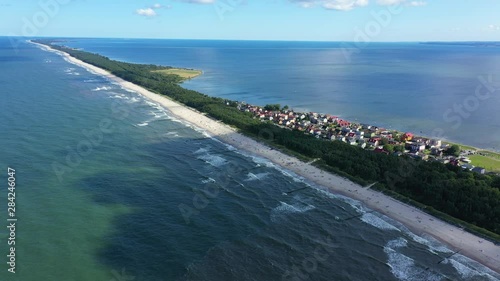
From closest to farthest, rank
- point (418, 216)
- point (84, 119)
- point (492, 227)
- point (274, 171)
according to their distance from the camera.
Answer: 1. point (492, 227)
2. point (418, 216)
3. point (274, 171)
4. point (84, 119)

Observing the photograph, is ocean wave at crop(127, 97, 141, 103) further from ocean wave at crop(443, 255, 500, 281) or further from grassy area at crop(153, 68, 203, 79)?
A: ocean wave at crop(443, 255, 500, 281)

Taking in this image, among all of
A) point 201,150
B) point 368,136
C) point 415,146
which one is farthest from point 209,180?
point 415,146

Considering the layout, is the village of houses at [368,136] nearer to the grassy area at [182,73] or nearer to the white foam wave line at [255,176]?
the white foam wave line at [255,176]

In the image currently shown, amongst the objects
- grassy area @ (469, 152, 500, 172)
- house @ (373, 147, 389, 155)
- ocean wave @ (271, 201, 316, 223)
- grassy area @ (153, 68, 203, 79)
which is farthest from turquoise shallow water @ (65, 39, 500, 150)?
ocean wave @ (271, 201, 316, 223)

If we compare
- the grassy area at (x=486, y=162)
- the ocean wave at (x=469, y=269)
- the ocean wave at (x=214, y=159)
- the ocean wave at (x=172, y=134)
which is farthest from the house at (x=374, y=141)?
the ocean wave at (x=172, y=134)

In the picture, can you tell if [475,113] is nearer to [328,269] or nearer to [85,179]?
[328,269]

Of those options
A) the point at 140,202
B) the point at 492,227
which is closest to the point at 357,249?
the point at 492,227
